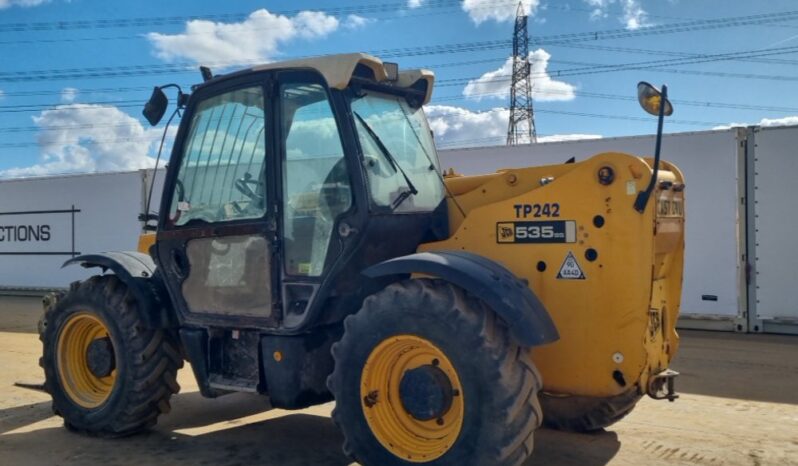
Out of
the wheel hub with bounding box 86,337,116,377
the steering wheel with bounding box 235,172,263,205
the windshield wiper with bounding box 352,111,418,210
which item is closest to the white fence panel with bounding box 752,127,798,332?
the windshield wiper with bounding box 352,111,418,210

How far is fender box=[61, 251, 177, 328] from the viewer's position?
493 centimetres

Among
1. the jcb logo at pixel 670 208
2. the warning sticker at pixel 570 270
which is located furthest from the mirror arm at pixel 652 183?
the warning sticker at pixel 570 270

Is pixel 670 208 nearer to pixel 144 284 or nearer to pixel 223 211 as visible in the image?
pixel 223 211

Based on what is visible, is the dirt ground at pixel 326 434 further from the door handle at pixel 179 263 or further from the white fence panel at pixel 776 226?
the white fence panel at pixel 776 226

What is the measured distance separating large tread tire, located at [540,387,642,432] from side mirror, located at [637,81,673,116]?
188 cm

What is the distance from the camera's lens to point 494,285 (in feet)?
11.6

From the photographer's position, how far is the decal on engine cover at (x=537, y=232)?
12.7 ft

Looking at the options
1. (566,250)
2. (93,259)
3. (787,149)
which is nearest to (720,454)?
(566,250)

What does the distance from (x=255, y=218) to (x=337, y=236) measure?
0.62 m

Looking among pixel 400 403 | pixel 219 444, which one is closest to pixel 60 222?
pixel 219 444

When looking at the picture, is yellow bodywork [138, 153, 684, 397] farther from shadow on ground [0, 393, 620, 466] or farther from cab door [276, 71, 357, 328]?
shadow on ground [0, 393, 620, 466]

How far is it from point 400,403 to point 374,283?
2.68ft

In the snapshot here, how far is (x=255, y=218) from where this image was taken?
4484 mm

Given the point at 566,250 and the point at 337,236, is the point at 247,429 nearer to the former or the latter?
the point at 337,236
